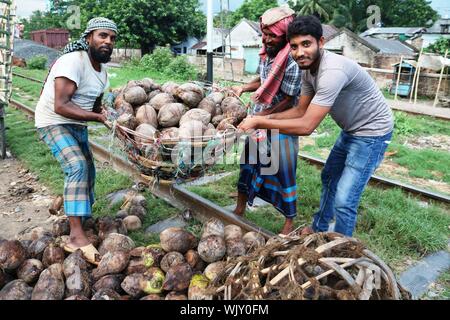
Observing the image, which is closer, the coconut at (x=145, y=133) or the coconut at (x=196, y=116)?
the coconut at (x=145, y=133)

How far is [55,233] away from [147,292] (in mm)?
1329

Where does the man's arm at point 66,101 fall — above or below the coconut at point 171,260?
above

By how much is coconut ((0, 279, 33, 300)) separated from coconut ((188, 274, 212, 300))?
3.74 ft

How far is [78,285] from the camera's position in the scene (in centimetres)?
282

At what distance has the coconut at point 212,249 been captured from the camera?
3.04 meters

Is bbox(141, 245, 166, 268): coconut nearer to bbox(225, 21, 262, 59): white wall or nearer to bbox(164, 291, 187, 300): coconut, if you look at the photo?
bbox(164, 291, 187, 300): coconut

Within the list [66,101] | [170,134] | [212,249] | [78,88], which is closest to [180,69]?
[78,88]

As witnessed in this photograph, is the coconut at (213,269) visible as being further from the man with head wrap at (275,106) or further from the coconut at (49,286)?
the man with head wrap at (275,106)

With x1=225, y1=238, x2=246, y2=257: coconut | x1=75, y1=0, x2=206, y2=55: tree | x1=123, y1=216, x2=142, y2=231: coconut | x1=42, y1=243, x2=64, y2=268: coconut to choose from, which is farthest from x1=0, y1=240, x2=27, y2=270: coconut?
x1=75, y1=0, x2=206, y2=55: tree

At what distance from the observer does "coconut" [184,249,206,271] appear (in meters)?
3.10

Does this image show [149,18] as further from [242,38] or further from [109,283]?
[109,283]

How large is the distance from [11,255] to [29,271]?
0.20m

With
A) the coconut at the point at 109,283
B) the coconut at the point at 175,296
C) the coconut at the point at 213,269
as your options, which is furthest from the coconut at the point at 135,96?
the coconut at the point at 175,296
